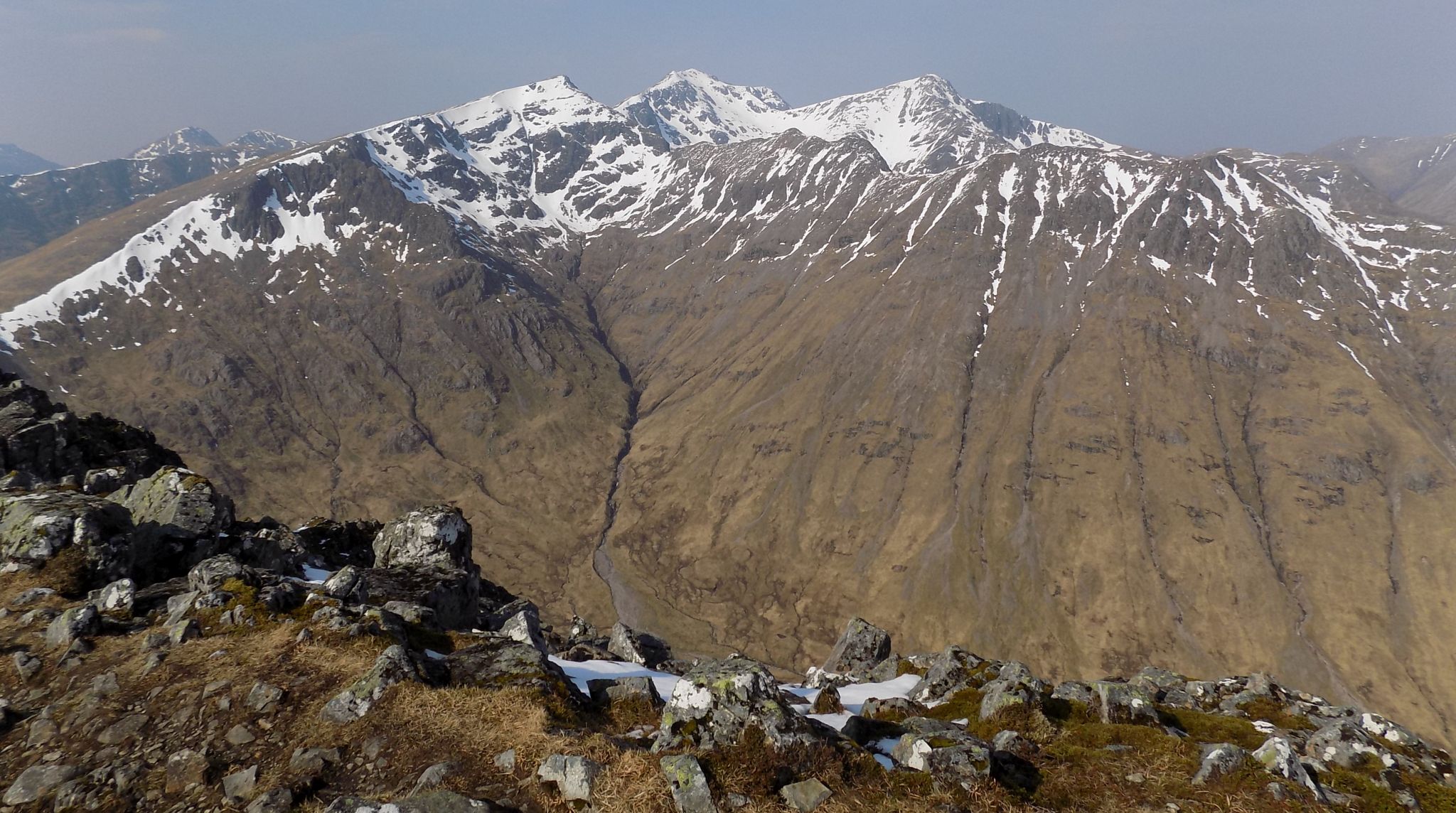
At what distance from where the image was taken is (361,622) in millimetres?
20453

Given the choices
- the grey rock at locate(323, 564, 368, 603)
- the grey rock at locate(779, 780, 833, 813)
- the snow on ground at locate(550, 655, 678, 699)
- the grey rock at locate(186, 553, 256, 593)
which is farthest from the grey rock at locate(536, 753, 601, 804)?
the grey rock at locate(186, 553, 256, 593)

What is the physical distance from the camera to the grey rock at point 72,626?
18.8m

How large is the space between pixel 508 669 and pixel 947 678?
22.2 meters

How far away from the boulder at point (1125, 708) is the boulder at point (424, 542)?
33.6 meters

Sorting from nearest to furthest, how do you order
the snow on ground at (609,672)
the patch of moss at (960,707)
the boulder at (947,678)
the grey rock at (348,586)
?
the snow on ground at (609,672) < the patch of moss at (960,707) < the grey rock at (348,586) < the boulder at (947,678)

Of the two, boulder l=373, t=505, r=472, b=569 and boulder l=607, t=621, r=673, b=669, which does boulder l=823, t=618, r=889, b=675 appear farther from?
boulder l=373, t=505, r=472, b=569

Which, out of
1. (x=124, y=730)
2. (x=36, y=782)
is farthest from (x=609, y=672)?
(x=36, y=782)

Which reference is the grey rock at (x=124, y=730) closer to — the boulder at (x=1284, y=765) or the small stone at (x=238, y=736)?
the small stone at (x=238, y=736)

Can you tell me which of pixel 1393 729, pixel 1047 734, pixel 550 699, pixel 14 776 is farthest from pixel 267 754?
pixel 1393 729

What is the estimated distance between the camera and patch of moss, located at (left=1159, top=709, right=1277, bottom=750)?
896 inches

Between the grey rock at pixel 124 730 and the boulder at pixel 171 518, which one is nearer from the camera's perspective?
the grey rock at pixel 124 730

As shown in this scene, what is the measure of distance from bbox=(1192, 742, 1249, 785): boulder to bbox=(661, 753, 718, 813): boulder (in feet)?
42.5

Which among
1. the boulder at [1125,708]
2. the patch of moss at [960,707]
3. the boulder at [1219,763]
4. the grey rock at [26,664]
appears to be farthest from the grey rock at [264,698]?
the boulder at [1125,708]

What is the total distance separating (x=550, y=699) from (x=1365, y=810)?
21.1 m
